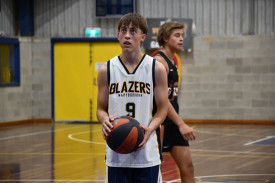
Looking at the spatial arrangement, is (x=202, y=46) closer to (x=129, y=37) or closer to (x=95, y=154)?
(x=95, y=154)

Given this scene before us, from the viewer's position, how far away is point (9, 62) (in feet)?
46.6

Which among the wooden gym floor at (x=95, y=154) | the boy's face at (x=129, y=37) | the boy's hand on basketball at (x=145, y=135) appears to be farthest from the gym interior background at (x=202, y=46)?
the boy's hand on basketball at (x=145, y=135)

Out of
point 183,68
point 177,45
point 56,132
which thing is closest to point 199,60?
point 183,68

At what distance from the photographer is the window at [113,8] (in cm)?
1445

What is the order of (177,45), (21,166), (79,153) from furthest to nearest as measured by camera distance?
(79,153) < (21,166) < (177,45)

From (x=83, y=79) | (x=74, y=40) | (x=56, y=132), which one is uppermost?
(x=74, y=40)

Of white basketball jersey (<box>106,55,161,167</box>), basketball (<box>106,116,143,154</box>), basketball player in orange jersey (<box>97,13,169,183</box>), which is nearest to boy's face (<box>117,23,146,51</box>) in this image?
basketball player in orange jersey (<box>97,13,169,183</box>)

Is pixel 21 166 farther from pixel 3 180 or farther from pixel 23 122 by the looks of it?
pixel 23 122

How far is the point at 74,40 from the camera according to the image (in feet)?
48.1

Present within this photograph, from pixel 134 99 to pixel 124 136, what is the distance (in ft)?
0.91

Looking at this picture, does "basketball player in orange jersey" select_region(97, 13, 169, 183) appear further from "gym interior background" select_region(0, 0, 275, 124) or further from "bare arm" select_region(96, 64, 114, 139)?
"gym interior background" select_region(0, 0, 275, 124)

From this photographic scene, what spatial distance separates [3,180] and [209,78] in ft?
27.5

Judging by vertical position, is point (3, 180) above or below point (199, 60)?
below

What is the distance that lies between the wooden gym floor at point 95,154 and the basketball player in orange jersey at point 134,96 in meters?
3.33
